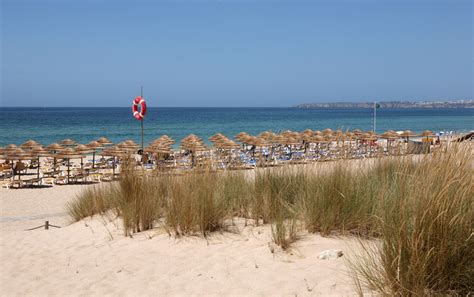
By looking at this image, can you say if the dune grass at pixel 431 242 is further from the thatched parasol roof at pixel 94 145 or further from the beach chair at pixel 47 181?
the thatched parasol roof at pixel 94 145

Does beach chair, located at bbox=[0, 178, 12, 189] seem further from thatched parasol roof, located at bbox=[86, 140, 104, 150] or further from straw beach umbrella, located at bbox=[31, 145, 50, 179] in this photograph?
thatched parasol roof, located at bbox=[86, 140, 104, 150]

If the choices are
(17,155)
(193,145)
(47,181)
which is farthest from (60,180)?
(193,145)

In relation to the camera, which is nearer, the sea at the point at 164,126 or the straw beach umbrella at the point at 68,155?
the straw beach umbrella at the point at 68,155

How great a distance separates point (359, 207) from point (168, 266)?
1861 millimetres

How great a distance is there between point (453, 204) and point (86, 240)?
4424mm

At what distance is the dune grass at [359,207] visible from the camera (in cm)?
281

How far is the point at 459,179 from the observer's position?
2.88m

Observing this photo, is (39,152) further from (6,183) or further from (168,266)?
(168,266)

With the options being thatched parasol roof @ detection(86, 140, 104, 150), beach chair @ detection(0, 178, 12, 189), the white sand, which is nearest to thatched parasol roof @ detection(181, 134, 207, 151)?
thatched parasol roof @ detection(86, 140, 104, 150)

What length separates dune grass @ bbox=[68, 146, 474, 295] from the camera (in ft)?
9.23

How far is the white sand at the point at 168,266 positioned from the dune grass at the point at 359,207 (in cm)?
20

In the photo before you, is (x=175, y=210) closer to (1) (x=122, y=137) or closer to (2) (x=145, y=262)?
(2) (x=145, y=262)

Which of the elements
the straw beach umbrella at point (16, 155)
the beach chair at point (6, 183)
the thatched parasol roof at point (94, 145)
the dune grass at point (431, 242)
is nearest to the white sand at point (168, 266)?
the dune grass at point (431, 242)

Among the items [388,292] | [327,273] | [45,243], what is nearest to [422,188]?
[388,292]
